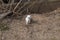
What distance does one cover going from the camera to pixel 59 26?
5.21 m

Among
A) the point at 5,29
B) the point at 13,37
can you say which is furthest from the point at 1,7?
the point at 13,37

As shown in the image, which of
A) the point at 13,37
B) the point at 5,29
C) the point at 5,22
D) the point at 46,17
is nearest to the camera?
the point at 13,37

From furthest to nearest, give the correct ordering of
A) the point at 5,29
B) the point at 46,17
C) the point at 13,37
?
the point at 46,17, the point at 5,29, the point at 13,37

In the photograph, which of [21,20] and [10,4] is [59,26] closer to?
[21,20]

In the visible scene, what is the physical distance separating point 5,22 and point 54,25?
1.30 metres

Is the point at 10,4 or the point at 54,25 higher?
the point at 10,4

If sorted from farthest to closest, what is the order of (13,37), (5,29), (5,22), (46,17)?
1. (46,17)
2. (5,22)
3. (5,29)
4. (13,37)

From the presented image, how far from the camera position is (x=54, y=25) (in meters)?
5.26

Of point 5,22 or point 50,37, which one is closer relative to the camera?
point 50,37

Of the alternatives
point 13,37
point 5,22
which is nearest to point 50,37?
point 13,37

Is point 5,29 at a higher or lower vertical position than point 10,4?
lower

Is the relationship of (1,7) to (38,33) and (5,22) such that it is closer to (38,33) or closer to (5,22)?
(5,22)

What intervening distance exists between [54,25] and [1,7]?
1.66 meters

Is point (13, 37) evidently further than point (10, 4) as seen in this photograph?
No
